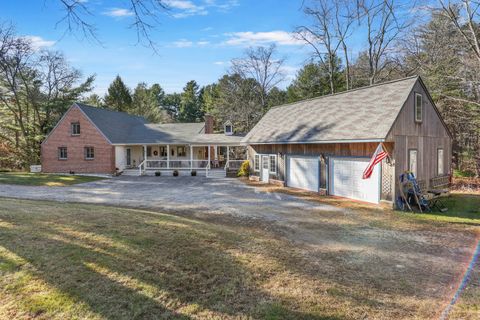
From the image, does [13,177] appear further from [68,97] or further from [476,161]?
[476,161]

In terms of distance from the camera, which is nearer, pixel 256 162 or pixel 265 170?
pixel 265 170

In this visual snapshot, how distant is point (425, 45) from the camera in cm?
2362

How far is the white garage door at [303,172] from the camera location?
1566 cm

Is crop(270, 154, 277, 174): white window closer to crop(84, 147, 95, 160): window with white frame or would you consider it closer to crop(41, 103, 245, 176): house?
crop(41, 103, 245, 176): house

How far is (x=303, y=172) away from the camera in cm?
1650

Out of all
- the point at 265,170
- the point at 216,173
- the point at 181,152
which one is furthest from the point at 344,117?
the point at 181,152

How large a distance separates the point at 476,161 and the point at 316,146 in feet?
51.1

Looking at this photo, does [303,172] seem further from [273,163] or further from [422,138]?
[422,138]

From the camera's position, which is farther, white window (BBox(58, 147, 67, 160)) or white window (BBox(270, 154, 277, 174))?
white window (BBox(58, 147, 67, 160))

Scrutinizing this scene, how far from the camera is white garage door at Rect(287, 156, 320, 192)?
1566cm

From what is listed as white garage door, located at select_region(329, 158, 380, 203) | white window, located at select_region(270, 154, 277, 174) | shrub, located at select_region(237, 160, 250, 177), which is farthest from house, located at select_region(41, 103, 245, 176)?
white garage door, located at select_region(329, 158, 380, 203)

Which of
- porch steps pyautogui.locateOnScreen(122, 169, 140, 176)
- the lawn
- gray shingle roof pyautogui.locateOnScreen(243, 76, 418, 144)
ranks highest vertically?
gray shingle roof pyautogui.locateOnScreen(243, 76, 418, 144)

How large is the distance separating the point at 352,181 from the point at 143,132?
73.5ft

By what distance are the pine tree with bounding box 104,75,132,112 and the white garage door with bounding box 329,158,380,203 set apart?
4269cm
